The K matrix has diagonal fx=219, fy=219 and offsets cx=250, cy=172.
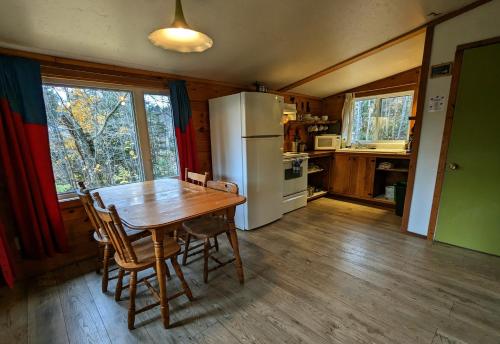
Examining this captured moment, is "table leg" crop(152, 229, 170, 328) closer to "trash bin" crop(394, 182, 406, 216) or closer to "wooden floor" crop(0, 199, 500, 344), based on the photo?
"wooden floor" crop(0, 199, 500, 344)

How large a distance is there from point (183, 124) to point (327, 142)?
285cm

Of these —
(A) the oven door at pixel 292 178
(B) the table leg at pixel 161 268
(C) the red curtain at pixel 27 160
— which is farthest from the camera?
(A) the oven door at pixel 292 178

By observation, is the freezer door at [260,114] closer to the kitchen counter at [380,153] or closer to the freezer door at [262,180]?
the freezer door at [262,180]

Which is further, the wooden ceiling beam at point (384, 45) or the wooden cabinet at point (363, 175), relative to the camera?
the wooden cabinet at point (363, 175)

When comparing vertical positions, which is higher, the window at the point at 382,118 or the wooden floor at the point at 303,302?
the window at the point at 382,118

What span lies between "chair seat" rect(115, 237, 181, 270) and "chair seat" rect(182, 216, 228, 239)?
9.6 inches

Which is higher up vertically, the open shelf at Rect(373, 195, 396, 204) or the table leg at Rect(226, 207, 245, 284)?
the table leg at Rect(226, 207, 245, 284)

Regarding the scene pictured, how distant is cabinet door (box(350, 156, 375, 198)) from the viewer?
377 centimetres

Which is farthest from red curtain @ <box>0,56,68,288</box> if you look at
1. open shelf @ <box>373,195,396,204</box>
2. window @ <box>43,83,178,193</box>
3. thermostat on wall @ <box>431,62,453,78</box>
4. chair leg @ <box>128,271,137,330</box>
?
open shelf @ <box>373,195,396,204</box>

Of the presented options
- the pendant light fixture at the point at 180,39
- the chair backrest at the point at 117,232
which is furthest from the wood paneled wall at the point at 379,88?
the chair backrest at the point at 117,232

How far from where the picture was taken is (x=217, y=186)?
2.16m

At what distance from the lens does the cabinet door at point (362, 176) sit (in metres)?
3.77

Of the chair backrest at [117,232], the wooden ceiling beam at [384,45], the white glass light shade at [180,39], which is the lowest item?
the chair backrest at [117,232]

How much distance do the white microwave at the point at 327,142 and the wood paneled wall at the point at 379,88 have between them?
0.56 m
